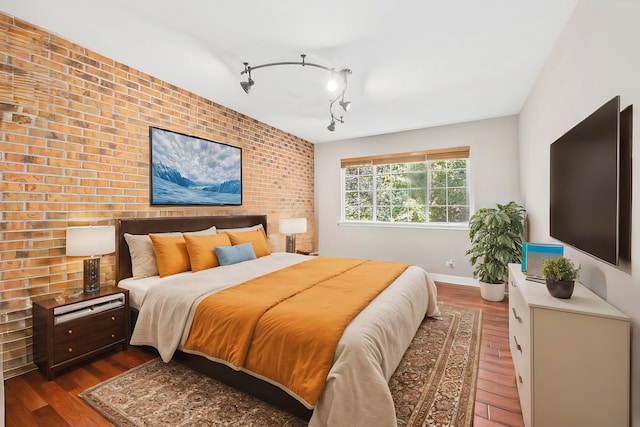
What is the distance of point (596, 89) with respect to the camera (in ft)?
5.24

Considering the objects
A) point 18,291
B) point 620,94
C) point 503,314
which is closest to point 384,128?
point 503,314

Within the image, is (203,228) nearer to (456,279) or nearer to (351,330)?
(351,330)

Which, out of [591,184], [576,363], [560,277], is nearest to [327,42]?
[591,184]

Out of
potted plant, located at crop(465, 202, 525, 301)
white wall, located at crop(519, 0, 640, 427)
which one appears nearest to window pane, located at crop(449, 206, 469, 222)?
potted plant, located at crop(465, 202, 525, 301)

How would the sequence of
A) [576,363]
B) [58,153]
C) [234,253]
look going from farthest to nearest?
[234,253], [58,153], [576,363]

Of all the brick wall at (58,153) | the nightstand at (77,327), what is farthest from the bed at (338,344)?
the brick wall at (58,153)

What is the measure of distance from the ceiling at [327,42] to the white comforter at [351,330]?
2011 mm

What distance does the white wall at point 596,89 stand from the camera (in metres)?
1.23

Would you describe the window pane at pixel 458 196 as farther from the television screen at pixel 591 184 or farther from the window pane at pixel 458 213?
the television screen at pixel 591 184

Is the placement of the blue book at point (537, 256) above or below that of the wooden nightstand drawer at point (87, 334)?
above

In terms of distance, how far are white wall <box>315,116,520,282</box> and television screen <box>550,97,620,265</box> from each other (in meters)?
2.26

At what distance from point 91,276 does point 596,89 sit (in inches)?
148

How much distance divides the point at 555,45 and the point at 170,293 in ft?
12.2

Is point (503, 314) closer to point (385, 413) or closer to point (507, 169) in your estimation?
point (507, 169)
